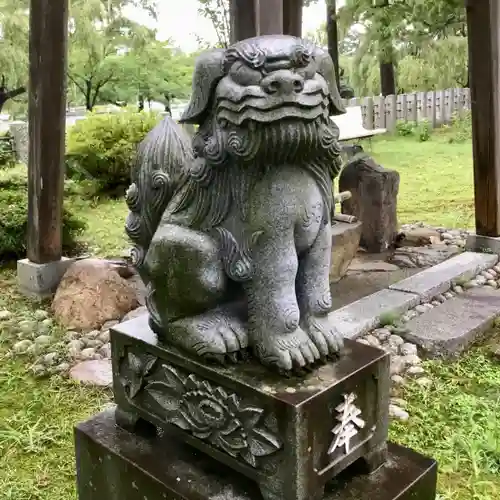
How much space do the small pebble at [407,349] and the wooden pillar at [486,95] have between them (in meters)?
1.76

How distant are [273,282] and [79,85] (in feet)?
46.3

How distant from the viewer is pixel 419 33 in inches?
455

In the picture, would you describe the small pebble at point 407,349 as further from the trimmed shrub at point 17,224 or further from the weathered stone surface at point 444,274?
the trimmed shrub at point 17,224

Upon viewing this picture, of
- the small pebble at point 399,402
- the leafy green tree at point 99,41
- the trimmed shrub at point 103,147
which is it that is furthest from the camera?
the leafy green tree at point 99,41

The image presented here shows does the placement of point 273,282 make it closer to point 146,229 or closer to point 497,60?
point 146,229

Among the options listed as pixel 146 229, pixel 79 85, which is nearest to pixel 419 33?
pixel 79 85

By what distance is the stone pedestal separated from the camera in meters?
1.44

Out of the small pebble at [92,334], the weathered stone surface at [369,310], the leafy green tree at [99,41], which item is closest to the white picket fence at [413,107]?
the leafy green tree at [99,41]

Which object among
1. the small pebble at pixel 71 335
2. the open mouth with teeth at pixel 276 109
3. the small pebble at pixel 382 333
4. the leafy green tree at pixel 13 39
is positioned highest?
the leafy green tree at pixel 13 39

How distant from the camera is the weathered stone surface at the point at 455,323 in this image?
10.7 ft

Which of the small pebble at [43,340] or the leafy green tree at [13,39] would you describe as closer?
the small pebble at [43,340]

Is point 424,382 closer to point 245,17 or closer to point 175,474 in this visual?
point 175,474

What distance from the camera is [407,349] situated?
10.7 ft

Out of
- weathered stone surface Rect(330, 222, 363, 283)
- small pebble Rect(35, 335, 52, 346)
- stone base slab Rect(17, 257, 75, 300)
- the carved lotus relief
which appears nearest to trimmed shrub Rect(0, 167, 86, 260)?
stone base slab Rect(17, 257, 75, 300)
